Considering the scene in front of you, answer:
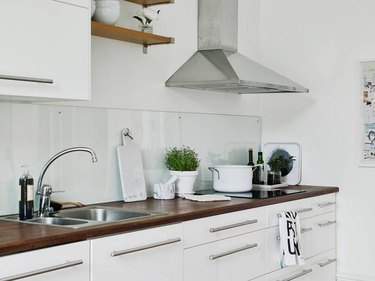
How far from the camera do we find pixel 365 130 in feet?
13.3

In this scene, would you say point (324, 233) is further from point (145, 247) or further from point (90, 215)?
point (145, 247)

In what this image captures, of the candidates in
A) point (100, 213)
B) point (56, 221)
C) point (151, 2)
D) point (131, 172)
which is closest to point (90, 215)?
point (100, 213)

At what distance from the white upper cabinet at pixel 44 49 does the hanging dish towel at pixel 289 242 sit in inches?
60.0

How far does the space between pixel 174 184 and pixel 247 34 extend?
1491 mm

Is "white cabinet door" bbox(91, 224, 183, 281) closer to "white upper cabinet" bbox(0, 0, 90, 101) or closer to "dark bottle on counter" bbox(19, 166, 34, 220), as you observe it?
"dark bottle on counter" bbox(19, 166, 34, 220)

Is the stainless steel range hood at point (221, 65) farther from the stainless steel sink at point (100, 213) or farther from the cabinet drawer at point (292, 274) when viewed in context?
the cabinet drawer at point (292, 274)

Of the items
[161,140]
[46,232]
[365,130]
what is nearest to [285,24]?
[365,130]

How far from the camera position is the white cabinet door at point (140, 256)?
2.28 metres

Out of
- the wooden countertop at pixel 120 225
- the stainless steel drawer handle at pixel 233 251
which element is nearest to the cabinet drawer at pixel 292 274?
the stainless steel drawer handle at pixel 233 251

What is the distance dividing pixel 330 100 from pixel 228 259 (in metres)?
1.69

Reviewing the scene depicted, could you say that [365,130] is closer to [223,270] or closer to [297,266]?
[297,266]

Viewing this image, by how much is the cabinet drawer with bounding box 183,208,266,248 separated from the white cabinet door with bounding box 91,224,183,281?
10cm

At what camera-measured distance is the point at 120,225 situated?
92.9 inches

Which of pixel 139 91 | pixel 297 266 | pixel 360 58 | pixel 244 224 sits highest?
pixel 360 58
